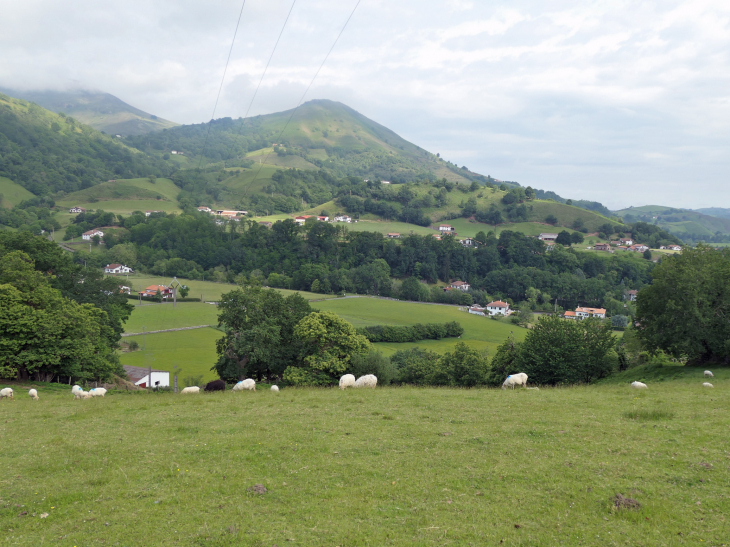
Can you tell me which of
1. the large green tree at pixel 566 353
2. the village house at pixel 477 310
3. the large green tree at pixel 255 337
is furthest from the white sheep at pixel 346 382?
the village house at pixel 477 310

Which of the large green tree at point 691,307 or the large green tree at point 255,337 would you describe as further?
the large green tree at point 255,337

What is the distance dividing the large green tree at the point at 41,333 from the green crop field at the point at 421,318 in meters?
45.7

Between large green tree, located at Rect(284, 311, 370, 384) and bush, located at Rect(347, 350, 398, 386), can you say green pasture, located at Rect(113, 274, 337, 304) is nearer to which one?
large green tree, located at Rect(284, 311, 370, 384)

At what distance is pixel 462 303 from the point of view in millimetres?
116938

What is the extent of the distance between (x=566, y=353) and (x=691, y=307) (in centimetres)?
706

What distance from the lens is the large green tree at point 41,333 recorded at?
2425cm

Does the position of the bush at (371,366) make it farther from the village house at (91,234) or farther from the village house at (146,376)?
the village house at (91,234)

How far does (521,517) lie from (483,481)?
1442mm

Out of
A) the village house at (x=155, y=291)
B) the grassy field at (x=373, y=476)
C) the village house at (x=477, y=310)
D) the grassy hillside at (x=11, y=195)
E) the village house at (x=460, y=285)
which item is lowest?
the village house at (x=477, y=310)

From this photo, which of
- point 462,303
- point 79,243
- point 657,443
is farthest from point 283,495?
point 79,243

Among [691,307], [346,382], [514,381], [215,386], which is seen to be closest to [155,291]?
[215,386]

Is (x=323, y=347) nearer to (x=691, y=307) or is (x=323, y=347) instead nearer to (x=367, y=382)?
(x=367, y=382)

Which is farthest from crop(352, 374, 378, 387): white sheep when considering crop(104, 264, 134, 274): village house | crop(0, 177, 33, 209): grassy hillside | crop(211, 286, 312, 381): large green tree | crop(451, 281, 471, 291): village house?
crop(0, 177, 33, 209): grassy hillside

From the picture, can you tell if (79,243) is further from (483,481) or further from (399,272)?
(483,481)
